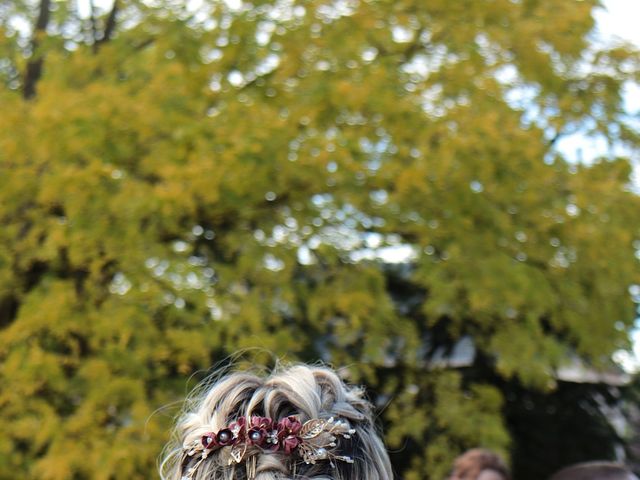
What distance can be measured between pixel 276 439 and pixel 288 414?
79mm

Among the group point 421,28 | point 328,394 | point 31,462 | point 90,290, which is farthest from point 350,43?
point 328,394

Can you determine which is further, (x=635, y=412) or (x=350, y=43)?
(x=635, y=412)

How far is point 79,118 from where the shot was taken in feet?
16.1

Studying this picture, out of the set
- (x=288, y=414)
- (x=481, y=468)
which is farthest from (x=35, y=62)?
(x=288, y=414)

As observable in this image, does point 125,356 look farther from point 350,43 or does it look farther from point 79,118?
point 350,43

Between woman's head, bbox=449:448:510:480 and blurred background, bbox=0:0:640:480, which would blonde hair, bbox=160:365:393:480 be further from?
blurred background, bbox=0:0:640:480

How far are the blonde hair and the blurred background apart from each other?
3.28 metres

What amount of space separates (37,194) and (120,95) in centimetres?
66

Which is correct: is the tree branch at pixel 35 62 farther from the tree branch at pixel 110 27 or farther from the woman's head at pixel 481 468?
the woman's head at pixel 481 468

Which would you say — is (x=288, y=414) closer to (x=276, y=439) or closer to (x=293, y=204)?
(x=276, y=439)

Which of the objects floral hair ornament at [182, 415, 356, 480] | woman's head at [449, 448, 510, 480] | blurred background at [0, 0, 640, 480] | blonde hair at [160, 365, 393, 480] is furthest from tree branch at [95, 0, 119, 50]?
floral hair ornament at [182, 415, 356, 480]

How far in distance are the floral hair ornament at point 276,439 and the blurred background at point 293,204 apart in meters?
3.38

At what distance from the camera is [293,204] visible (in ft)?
17.7

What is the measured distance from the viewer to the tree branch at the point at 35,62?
6.19 meters
